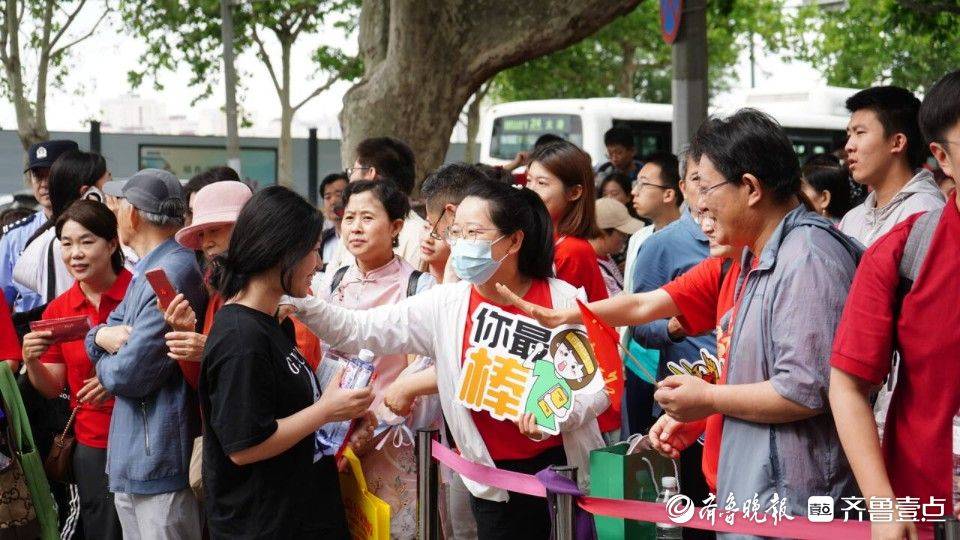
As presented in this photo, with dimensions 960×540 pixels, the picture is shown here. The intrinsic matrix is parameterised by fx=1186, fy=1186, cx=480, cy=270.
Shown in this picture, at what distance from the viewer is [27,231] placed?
6832mm

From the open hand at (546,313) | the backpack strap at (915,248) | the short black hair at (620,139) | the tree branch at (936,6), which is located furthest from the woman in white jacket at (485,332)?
the tree branch at (936,6)

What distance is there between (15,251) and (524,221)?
375 cm

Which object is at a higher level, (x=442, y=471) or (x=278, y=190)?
(x=278, y=190)

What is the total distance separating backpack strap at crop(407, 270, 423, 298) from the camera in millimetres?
4965

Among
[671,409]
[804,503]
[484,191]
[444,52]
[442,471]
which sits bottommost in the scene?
[442,471]

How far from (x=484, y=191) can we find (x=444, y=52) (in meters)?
6.71

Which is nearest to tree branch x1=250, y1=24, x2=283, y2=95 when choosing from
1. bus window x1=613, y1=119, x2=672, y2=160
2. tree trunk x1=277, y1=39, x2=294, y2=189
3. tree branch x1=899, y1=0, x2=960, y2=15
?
tree trunk x1=277, y1=39, x2=294, y2=189

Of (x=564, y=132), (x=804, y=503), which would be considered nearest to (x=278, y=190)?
(x=804, y=503)

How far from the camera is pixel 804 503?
2990mm

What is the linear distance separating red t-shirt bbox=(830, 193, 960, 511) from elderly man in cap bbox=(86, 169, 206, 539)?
2.55 metres

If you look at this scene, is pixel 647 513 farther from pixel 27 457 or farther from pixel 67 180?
pixel 67 180

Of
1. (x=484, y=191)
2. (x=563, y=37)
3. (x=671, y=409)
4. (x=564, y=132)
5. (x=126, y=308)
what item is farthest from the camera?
(x=564, y=132)

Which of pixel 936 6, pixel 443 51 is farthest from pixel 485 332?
pixel 936 6

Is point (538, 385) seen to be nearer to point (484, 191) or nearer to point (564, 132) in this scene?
point (484, 191)
